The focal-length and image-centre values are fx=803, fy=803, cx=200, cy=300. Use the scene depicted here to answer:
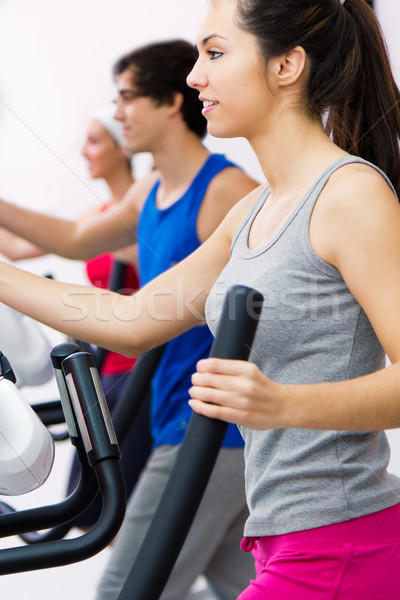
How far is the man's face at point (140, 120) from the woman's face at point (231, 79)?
1001 mm

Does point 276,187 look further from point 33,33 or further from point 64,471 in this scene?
point 33,33

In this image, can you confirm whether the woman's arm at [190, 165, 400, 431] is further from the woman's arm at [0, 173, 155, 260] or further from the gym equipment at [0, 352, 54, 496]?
the woman's arm at [0, 173, 155, 260]

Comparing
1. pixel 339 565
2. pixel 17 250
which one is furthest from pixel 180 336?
pixel 17 250

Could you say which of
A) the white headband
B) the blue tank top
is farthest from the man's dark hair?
the white headband

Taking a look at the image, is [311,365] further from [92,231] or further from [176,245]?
[92,231]

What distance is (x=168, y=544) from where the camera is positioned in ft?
2.62

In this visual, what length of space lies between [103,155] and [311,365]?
7.02ft

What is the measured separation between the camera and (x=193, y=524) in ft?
5.69

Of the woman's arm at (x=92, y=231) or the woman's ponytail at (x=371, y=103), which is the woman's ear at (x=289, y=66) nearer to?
the woman's ponytail at (x=371, y=103)

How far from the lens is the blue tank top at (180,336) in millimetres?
1813

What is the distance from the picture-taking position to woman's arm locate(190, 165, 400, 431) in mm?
788

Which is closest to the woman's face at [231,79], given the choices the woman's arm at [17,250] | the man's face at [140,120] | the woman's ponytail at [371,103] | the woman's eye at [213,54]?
the woman's eye at [213,54]

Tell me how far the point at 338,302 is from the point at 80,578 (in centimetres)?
217

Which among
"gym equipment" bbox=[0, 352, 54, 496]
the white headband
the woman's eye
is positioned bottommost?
the white headband
